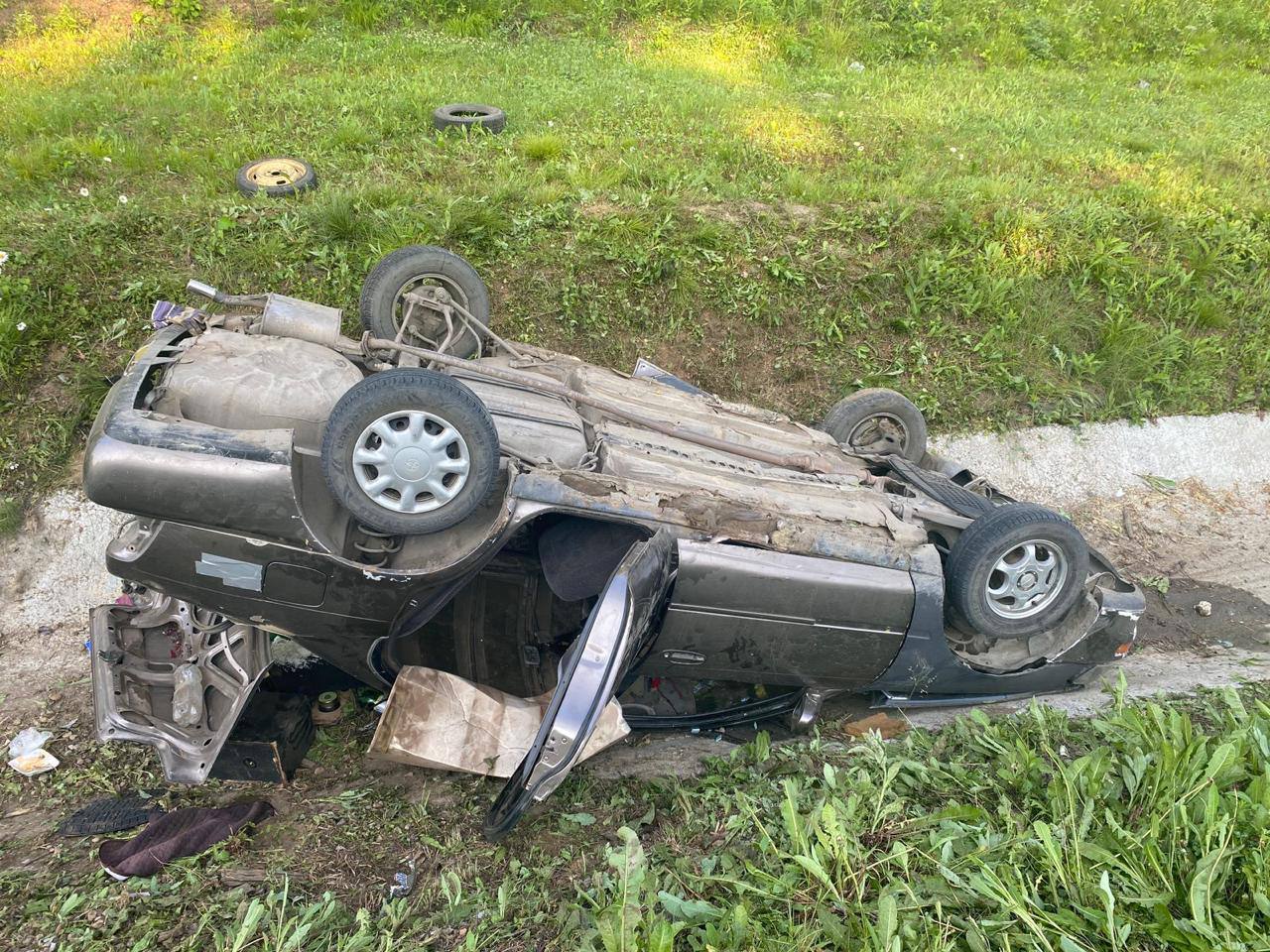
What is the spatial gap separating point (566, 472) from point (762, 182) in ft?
17.9

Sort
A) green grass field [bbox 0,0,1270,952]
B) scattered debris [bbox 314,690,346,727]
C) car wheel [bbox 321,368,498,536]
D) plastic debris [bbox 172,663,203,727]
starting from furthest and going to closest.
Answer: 1. scattered debris [bbox 314,690,346,727]
2. plastic debris [bbox 172,663,203,727]
3. car wheel [bbox 321,368,498,536]
4. green grass field [bbox 0,0,1270,952]

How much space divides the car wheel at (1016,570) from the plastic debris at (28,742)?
4.62m

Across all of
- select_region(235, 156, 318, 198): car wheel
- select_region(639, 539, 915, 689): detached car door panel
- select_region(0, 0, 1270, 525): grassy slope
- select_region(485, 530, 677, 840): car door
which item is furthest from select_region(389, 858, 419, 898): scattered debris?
select_region(235, 156, 318, 198): car wheel

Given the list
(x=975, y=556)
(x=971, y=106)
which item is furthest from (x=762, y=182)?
(x=975, y=556)

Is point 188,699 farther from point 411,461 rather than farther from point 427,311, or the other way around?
point 427,311

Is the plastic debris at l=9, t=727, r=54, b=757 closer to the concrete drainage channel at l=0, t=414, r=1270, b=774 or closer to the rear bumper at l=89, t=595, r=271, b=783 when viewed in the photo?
the concrete drainage channel at l=0, t=414, r=1270, b=774

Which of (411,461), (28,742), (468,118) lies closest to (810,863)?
(411,461)

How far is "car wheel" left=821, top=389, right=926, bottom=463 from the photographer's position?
18.4 feet

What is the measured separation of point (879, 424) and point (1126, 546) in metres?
2.42

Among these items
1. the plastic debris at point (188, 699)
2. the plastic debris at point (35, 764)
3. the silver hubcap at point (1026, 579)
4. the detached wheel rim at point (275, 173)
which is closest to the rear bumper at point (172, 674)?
the plastic debris at point (188, 699)

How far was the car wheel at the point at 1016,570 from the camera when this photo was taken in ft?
12.2

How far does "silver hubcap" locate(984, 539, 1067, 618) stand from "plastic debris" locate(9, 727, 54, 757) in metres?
4.79

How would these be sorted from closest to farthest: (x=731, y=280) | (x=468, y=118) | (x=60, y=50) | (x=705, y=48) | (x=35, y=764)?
(x=35, y=764) → (x=731, y=280) → (x=468, y=118) → (x=60, y=50) → (x=705, y=48)

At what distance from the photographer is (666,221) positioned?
6906 mm
